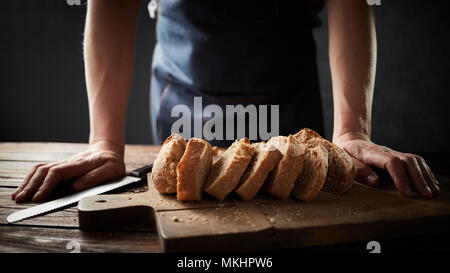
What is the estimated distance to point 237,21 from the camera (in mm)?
2506

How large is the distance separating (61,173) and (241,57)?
1.52 m

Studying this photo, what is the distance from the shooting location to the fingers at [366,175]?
164 cm

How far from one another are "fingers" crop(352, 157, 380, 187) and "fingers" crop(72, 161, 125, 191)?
129 cm

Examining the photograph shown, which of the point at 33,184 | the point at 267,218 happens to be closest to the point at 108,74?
the point at 33,184

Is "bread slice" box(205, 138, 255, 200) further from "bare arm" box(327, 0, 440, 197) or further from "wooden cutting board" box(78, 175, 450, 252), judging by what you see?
"bare arm" box(327, 0, 440, 197)

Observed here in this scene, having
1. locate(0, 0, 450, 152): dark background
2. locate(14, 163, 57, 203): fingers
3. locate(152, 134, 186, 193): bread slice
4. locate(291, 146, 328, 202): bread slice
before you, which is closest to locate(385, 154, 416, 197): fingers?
locate(291, 146, 328, 202): bread slice

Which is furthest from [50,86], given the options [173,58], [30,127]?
[173,58]

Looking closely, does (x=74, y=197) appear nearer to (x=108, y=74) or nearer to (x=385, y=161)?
(x=108, y=74)

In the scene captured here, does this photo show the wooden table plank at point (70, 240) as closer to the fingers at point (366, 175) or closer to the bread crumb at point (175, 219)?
the bread crumb at point (175, 219)

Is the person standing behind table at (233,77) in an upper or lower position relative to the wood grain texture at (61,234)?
upper

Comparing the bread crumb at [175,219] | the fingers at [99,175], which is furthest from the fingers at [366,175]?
the fingers at [99,175]

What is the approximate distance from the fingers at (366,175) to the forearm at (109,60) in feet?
4.75
